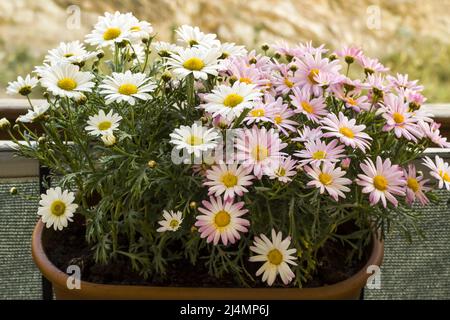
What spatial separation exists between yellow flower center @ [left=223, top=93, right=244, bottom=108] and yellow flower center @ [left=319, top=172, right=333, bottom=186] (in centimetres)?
13

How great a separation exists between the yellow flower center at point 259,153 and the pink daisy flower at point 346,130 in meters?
0.08

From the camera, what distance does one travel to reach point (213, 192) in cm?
91

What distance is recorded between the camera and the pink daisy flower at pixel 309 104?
0.96 m

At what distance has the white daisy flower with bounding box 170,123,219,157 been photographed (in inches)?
34.8

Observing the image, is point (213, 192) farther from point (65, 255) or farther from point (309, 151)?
point (65, 255)

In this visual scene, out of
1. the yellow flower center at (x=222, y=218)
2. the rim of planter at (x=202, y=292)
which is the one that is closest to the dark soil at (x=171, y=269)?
the rim of planter at (x=202, y=292)

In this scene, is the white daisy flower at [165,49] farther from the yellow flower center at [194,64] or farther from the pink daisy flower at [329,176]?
the pink daisy flower at [329,176]

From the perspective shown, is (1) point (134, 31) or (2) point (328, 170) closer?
(2) point (328, 170)

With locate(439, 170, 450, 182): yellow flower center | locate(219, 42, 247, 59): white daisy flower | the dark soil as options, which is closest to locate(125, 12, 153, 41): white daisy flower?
locate(219, 42, 247, 59): white daisy flower

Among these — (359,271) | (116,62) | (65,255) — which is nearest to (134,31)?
(116,62)

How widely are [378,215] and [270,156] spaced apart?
190 mm

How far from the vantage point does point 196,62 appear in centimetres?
96
